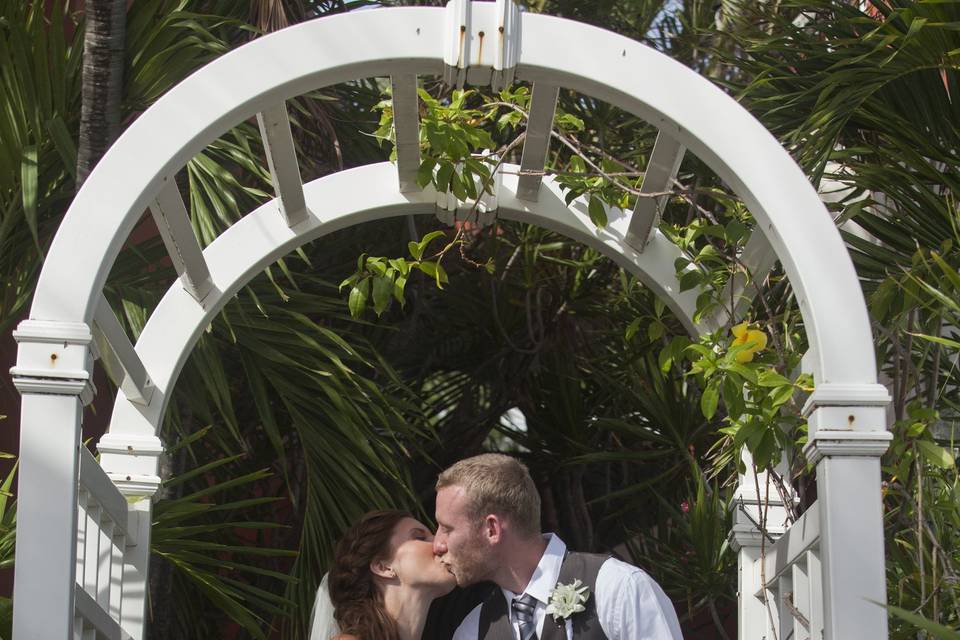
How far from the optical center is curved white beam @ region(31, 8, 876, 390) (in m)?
2.51

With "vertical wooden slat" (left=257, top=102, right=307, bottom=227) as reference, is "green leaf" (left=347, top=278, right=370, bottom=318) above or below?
below

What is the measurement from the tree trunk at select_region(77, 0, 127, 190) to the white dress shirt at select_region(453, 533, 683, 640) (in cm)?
195

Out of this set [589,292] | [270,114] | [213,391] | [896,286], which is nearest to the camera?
[270,114]

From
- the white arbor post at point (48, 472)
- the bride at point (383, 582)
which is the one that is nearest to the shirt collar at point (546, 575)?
the bride at point (383, 582)

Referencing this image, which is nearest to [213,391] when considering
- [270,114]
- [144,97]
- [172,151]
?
[144,97]

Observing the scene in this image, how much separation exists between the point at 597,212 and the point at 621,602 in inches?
41.2

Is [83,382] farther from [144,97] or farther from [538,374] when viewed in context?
[538,374]

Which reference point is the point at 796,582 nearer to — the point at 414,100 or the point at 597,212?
the point at 597,212

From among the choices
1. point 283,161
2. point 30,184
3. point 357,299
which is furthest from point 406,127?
point 30,184

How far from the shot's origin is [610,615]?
3324 mm

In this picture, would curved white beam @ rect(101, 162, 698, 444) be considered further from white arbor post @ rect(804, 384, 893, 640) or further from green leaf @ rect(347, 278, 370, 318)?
white arbor post @ rect(804, 384, 893, 640)

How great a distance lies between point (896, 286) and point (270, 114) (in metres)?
1.67

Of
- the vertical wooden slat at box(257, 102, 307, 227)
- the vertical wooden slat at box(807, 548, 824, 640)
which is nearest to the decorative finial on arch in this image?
the vertical wooden slat at box(257, 102, 307, 227)

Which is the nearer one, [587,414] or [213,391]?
[213,391]
